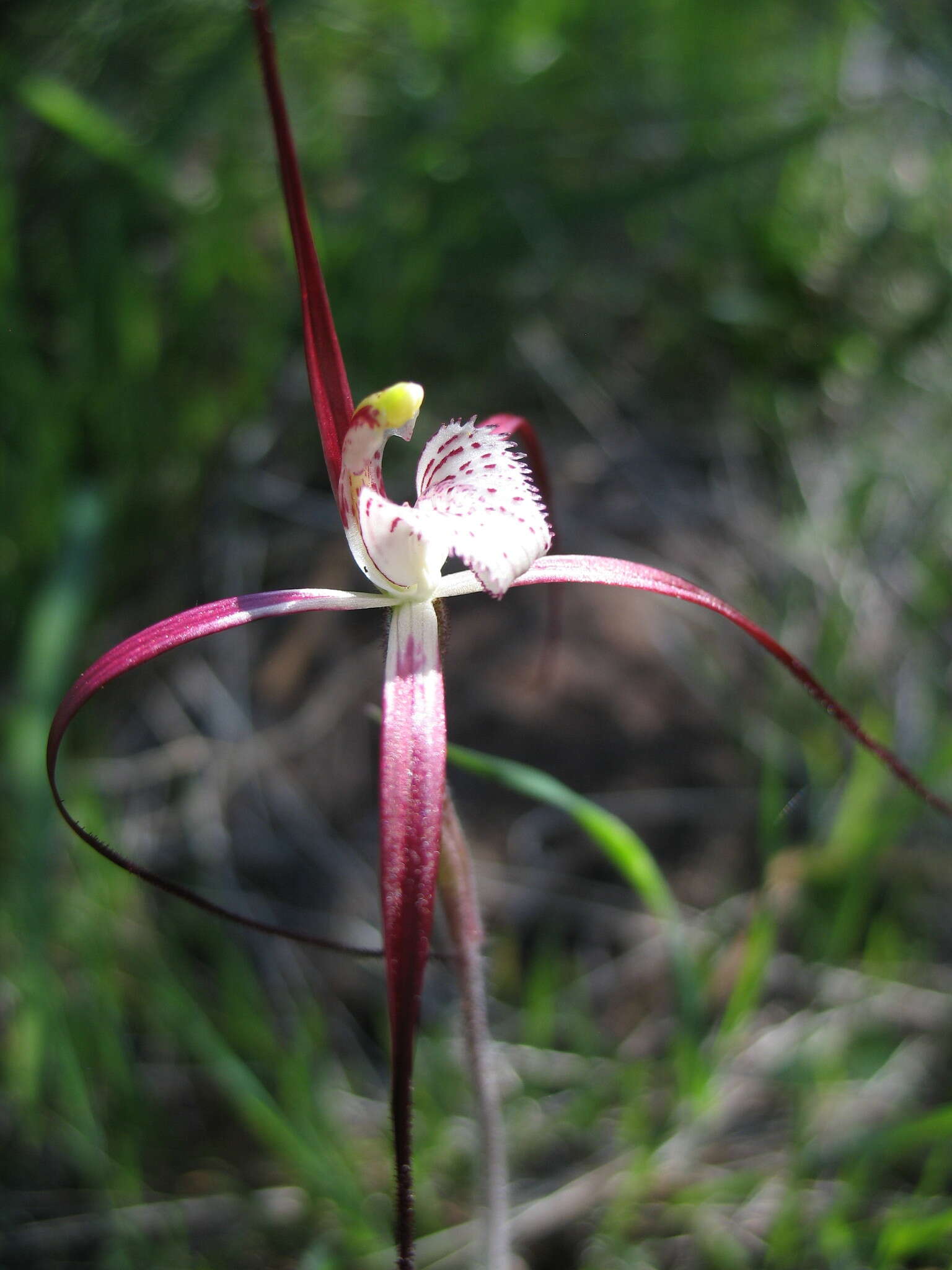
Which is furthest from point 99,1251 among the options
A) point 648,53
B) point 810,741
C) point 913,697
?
point 648,53

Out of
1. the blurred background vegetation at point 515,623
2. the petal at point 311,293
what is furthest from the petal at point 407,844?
the blurred background vegetation at point 515,623

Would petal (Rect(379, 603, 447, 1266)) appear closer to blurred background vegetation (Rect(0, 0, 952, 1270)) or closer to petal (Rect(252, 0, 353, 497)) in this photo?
petal (Rect(252, 0, 353, 497))

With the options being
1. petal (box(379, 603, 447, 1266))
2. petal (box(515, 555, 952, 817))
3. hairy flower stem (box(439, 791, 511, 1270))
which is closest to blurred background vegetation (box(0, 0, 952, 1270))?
hairy flower stem (box(439, 791, 511, 1270))

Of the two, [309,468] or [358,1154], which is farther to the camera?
[309,468]

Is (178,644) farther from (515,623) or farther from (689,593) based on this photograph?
(515,623)

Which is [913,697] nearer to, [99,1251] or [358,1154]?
[358,1154]

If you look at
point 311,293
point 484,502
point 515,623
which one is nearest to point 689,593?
point 484,502
